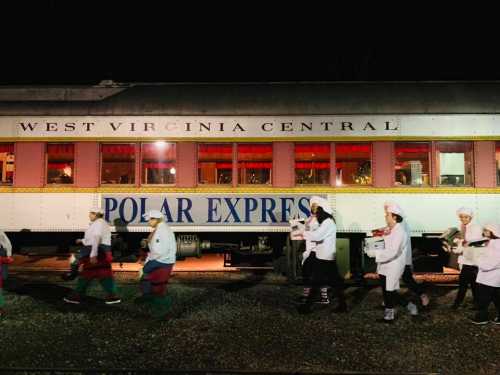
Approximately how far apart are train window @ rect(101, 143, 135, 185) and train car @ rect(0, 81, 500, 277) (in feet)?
0.06

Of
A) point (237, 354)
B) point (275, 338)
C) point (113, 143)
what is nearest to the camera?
point (237, 354)

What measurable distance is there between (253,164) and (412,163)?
9.69 feet

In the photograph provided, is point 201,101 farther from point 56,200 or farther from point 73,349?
point 73,349

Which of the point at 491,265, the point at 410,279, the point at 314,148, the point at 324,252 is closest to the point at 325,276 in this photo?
the point at 324,252

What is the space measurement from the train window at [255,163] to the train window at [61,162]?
3209 mm

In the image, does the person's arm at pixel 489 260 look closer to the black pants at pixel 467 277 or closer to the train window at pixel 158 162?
the black pants at pixel 467 277

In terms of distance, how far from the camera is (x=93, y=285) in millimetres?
8516

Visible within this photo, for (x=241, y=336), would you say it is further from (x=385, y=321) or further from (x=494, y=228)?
(x=494, y=228)

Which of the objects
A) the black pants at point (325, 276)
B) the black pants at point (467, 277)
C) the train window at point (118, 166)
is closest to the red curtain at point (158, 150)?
the train window at point (118, 166)

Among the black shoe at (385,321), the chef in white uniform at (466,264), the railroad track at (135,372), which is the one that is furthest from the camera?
the chef in white uniform at (466,264)

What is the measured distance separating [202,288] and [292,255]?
173 centimetres

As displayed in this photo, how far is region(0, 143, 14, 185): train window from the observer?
867cm

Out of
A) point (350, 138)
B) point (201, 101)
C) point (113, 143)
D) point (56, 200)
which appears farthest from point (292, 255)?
point (56, 200)

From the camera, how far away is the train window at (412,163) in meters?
8.45
